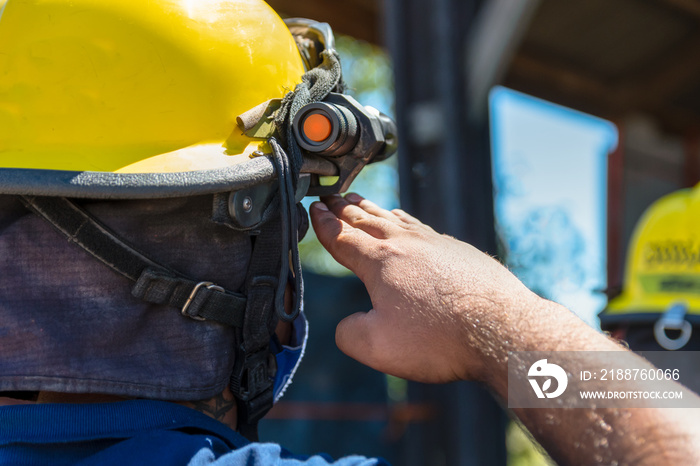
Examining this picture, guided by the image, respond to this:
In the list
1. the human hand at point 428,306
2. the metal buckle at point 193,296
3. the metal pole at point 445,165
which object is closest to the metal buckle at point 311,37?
the human hand at point 428,306

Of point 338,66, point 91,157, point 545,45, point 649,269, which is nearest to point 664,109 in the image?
point 545,45

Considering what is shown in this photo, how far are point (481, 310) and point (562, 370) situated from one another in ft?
0.64

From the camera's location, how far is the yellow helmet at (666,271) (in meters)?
3.28

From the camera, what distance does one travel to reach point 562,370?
1.22 m

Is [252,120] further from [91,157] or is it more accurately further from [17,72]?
[17,72]

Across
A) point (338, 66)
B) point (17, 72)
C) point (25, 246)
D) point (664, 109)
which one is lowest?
point (25, 246)

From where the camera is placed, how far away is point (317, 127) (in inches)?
60.2

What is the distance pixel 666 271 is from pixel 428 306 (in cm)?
270

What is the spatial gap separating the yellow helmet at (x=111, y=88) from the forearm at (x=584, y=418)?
0.76 metres

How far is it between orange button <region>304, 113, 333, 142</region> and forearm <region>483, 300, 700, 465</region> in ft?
2.03

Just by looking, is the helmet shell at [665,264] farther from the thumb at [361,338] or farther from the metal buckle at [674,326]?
the thumb at [361,338]

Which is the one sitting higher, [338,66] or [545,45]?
[545,45]

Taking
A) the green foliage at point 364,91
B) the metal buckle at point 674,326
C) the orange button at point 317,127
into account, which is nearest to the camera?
the orange button at point 317,127

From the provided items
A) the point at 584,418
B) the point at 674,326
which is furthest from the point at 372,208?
the point at 674,326
